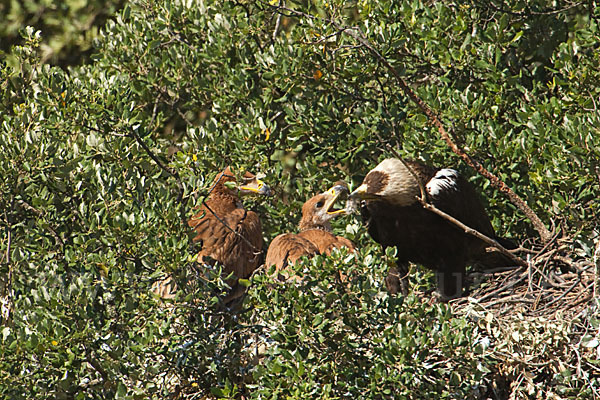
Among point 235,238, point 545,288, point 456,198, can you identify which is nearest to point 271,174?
point 235,238

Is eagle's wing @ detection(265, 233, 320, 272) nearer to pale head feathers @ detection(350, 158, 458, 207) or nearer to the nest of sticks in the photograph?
pale head feathers @ detection(350, 158, 458, 207)

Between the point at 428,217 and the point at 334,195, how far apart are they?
0.97 metres

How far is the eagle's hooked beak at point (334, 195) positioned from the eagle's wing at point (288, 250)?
78cm

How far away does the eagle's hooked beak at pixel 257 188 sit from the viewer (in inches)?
227

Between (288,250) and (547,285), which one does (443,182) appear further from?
(288,250)

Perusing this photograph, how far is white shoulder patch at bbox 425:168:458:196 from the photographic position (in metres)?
5.38

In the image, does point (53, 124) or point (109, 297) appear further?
point (53, 124)

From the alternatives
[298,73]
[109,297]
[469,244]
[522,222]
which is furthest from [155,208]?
[522,222]

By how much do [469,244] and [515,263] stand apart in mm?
356

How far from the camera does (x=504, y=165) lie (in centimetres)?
548

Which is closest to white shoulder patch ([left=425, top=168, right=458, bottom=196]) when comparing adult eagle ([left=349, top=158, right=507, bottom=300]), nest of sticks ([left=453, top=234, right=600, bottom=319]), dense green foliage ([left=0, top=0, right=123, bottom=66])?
adult eagle ([left=349, top=158, right=507, bottom=300])

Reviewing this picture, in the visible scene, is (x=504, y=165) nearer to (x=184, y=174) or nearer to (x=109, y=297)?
(x=184, y=174)

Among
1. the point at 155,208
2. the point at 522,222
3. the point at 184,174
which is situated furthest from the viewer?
the point at 522,222

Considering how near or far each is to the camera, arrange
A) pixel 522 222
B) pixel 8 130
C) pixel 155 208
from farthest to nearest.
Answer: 1. pixel 522 222
2. pixel 8 130
3. pixel 155 208
